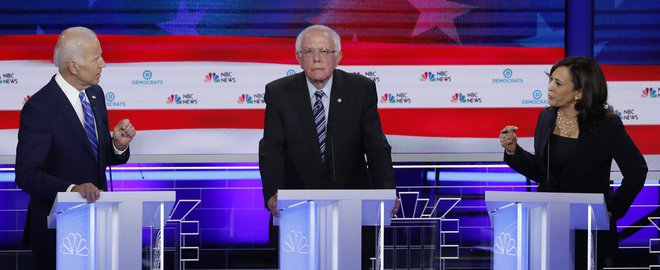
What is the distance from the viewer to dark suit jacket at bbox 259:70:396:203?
15.0ft

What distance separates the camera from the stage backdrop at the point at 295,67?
20.8 feet

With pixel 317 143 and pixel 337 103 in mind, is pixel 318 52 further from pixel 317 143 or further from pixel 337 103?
pixel 317 143

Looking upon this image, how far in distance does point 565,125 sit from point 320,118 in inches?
42.8

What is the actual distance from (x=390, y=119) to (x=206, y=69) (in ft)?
3.91

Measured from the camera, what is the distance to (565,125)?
451cm

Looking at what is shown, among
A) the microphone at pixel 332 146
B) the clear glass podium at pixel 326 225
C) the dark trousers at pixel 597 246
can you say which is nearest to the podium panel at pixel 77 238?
the clear glass podium at pixel 326 225

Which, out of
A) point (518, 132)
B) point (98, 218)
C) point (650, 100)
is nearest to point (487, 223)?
point (518, 132)

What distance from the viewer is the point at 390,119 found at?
21.1ft

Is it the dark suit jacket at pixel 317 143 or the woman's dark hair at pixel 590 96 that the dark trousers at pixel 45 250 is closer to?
the dark suit jacket at pixel 317 143

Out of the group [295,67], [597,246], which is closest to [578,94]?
[597,246]

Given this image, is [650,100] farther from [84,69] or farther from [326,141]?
[84,69]

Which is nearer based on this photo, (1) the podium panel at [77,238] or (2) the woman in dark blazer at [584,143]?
(1) the podium panel at [77,238]

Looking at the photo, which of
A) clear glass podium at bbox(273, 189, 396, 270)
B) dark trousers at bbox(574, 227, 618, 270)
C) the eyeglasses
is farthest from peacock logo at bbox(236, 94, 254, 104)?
clear glass podium at bbox(273, 189, 396, 270)

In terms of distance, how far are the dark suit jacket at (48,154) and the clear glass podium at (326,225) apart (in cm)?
94
